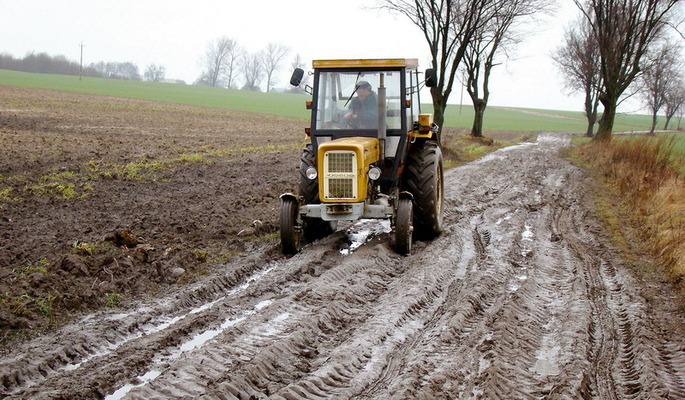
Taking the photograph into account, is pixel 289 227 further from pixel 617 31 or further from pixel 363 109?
pixel 617 31

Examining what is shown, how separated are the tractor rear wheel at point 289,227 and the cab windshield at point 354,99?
124cm

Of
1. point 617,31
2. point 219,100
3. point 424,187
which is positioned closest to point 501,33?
point 617,31

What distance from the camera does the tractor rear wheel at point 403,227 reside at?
822 centimetres

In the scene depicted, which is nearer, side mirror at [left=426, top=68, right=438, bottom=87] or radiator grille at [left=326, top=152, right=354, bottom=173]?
radiator grille at [left=326, top=152, right=354, bottom=173]

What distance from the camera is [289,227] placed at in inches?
321

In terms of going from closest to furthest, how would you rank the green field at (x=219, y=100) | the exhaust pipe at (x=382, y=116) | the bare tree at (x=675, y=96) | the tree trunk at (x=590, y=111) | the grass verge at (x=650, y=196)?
the exhaust pipe at (x=382, y=116), the grass verge at (x=650, y=196), the tree trunk at (x=590, y=111), the green field at (x=219, y=100), the bare tree at (x=675, y=96)

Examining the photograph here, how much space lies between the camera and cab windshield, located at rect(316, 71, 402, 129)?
28.9 ft

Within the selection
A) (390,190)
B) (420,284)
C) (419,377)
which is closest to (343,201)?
(390,190)

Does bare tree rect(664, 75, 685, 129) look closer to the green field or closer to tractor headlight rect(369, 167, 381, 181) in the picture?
the green field

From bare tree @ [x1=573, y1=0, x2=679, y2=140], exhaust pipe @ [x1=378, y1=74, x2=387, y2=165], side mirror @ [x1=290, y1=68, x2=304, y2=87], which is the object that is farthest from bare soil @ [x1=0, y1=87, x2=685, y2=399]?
bare tree @ [x1=573, y1=0, x2=679, y2=140]

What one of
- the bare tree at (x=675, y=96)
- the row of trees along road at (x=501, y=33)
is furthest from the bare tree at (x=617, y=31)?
the bare tree at (x=675, y=96)

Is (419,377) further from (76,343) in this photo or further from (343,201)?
(343,201)

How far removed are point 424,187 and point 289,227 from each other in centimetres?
206

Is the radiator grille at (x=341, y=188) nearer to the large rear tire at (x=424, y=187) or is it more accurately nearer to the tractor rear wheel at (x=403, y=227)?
the tractor rear wheel at (x=403, y=227)
